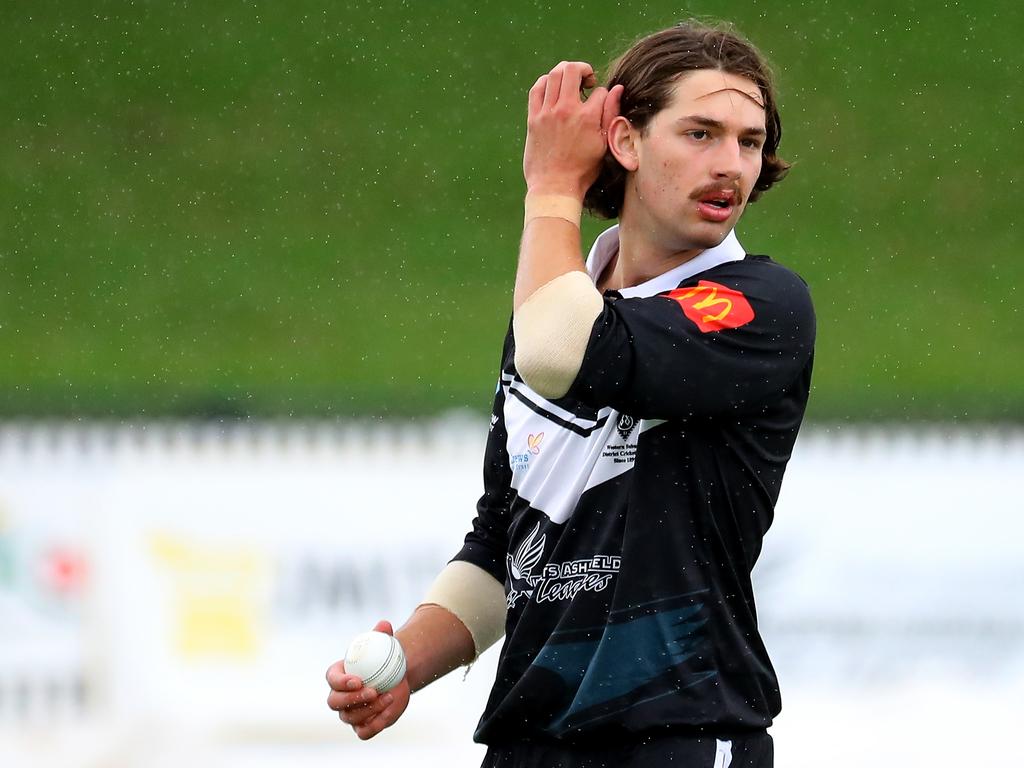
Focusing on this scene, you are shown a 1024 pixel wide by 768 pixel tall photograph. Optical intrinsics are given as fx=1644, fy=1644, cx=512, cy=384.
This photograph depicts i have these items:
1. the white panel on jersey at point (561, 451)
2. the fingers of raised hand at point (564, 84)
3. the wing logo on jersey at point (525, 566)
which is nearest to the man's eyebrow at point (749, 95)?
the fingers of raised hand at point (564, 84)

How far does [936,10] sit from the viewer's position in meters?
18.2

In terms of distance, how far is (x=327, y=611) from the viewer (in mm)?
7371

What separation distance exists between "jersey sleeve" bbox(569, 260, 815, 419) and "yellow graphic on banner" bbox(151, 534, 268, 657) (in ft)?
15.2

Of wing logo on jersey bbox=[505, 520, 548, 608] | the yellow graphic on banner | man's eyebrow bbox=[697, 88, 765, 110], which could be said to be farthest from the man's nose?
the yellow graphic on banner

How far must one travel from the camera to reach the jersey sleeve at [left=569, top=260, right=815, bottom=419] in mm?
2889

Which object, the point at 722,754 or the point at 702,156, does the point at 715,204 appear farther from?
the point at 722,754

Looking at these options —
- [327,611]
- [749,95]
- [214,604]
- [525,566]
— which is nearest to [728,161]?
[749,95]

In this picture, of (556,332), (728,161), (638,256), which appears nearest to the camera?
(556,332)

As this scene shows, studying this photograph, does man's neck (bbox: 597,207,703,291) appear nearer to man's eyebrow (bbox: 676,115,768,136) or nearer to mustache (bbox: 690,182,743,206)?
mustache (bbox: 690,182,743,206)

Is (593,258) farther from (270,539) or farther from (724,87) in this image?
(270,539)

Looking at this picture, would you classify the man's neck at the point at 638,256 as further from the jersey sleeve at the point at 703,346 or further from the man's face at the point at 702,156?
the jersey sleeve at the point at 703,346

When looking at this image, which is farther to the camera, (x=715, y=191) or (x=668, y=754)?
(x=715, y=191)

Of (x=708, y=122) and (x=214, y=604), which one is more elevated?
(x=708, y=122)

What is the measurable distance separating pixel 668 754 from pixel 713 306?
2.69 feet
